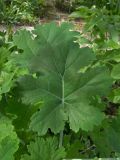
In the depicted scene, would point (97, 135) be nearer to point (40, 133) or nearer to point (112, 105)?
point (40, 133)

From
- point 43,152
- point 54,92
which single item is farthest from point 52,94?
point 43,152

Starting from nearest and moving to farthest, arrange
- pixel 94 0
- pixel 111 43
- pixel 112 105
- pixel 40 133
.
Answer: pixel 40 133
pixel 111 43
pixel 112 105
pixel 94 0

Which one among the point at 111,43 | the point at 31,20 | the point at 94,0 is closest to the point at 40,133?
the point at 111,43

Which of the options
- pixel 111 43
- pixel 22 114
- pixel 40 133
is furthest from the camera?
pixel 111 43

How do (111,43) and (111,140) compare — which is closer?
(111,140)

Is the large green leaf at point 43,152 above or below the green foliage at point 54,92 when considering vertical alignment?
below

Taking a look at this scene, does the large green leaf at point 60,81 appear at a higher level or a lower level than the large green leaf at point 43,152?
higher

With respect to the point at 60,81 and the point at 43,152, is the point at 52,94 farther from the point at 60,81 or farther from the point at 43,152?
the point at 43,152

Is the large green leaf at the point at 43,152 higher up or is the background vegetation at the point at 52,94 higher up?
the background vegetation at the point at 52,94
